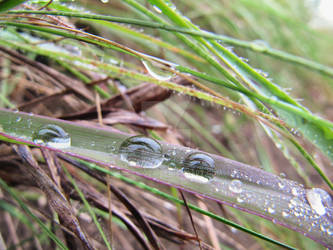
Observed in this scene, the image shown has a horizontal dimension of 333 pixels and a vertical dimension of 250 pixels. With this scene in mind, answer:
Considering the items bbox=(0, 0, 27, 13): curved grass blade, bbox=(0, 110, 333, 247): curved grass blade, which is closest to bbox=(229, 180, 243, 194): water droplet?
bbox=(0, 110, 333, 247): curved grass blade

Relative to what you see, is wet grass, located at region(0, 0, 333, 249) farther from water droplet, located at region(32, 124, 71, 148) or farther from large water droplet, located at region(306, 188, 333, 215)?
water droplet, located at region(32, 124, 71, 148)

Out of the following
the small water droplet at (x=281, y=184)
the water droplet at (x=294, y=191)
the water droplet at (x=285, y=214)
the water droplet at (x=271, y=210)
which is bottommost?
the water droplet at (x=285, y=214)

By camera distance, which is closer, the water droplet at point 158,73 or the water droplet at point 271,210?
the water droplet at point 271,210

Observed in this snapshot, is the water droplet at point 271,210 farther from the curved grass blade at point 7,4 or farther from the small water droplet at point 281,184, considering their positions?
the curved grass blade at point 7,4

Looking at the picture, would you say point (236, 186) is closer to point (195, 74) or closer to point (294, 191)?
point (294, 191)

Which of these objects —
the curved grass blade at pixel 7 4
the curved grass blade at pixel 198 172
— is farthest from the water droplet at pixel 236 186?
the curved grass blade at pixel 7 4

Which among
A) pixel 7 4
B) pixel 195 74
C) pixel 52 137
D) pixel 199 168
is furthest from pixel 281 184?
pixel 7 4

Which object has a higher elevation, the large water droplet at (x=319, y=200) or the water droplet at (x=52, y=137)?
the water droplet at (x=52, y=137)
